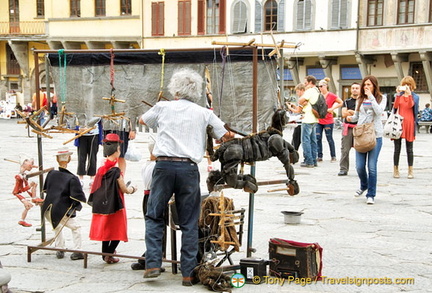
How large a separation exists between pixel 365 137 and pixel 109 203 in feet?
13.2

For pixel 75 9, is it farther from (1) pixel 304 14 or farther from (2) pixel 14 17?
(1) pixel 304 14

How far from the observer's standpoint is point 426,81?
32594mm

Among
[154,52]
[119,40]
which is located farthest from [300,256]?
[119,40]

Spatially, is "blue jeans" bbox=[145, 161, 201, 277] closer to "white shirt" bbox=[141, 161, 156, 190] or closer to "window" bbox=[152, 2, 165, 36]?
"white shirt" bbox=[141, 161, 156, 190]

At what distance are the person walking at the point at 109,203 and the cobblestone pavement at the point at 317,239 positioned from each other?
11.9 inches

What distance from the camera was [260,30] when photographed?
3428 cm

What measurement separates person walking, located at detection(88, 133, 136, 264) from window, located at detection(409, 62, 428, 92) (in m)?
28.9

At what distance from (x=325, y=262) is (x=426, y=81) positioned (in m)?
28.4

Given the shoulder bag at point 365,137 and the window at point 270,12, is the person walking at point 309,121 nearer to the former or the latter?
the shoulder bag at point 365,137

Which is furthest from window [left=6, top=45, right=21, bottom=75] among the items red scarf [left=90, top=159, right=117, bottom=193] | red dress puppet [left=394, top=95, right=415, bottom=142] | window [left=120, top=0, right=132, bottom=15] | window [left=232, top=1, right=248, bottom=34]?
red scarf [left=90, top=159, right=117, bottom=193]

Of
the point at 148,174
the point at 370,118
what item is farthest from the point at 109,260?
the point at 370,118

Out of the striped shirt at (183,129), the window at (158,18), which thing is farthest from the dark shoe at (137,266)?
the window at (158,18)

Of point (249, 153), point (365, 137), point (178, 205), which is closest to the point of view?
point (178, 205)

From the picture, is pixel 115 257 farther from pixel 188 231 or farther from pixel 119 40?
pixel 119 40
